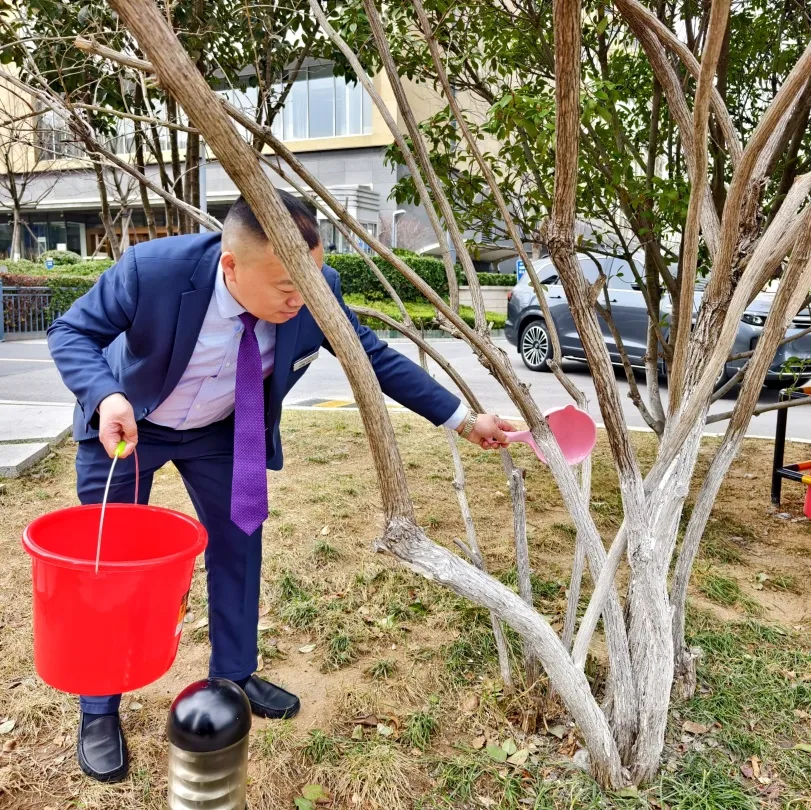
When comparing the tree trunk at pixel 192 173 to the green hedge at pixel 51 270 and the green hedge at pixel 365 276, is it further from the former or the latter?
the green hedge at pixel 365 276

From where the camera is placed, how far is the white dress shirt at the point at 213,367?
5.96 ft

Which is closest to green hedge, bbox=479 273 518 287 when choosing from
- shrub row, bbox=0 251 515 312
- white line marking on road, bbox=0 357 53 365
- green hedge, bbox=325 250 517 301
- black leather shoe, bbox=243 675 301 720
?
shrub row, bbox=0 251 515 312

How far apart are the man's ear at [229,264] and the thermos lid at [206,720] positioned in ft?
2.92

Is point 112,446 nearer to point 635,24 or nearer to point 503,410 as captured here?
point 635,24

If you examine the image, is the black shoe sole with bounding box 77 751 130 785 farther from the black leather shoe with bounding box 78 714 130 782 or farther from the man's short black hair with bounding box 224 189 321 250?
the man's short black hair with bounding box 224 189 321 250

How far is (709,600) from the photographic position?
285 cm

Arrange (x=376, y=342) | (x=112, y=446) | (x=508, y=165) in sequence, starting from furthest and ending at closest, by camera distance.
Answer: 1. (x=508, y=165)
2. (x=376, y=342)
3. (x=112, y=446)

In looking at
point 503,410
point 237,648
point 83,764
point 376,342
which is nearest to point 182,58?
point 376,342

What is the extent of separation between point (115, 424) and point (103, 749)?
965 millimetres

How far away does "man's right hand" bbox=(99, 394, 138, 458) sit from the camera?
60.2 inches

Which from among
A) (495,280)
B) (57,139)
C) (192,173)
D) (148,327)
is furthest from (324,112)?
(148,327)

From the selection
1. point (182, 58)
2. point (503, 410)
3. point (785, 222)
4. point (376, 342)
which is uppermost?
point (182, 58)

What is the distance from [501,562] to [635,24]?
2188mm

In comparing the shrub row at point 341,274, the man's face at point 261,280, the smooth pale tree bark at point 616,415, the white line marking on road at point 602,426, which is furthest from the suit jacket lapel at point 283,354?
Result: the shrub row at point 341,274
